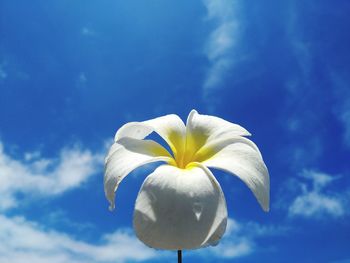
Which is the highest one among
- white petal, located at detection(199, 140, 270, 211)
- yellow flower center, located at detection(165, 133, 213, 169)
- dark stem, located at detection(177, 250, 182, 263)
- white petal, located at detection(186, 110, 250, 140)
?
white petal, located at detection(186, 110, 250, 140)

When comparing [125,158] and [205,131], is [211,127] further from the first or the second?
[125,158]

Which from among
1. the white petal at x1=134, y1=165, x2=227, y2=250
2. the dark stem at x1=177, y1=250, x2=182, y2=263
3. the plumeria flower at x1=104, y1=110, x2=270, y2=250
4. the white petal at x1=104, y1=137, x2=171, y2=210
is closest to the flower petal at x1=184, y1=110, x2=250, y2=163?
the plumeria flower at x1=104, y1=110, x2=270, y2=250

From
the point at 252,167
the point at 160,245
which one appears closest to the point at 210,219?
the point at 160,245

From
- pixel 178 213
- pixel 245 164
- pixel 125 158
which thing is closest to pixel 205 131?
pixel 245 164

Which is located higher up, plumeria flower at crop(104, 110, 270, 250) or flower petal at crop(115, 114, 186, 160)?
flower petal at crop(115, 114, 186, 160)

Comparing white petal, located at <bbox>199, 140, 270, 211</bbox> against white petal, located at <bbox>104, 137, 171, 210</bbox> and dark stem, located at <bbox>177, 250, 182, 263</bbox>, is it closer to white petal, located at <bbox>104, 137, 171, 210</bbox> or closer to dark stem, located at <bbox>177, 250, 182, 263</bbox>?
white petal, located at <bbox>104, 137, 171, 210</bbox>

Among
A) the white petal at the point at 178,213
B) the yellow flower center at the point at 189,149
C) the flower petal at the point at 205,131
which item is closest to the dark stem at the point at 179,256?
the white petal at the point at 178,213

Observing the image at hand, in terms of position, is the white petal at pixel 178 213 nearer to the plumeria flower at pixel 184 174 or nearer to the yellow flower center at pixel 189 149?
the plumeria flower at pixel 184 174

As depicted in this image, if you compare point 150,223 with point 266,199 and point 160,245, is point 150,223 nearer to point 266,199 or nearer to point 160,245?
point 160,245
